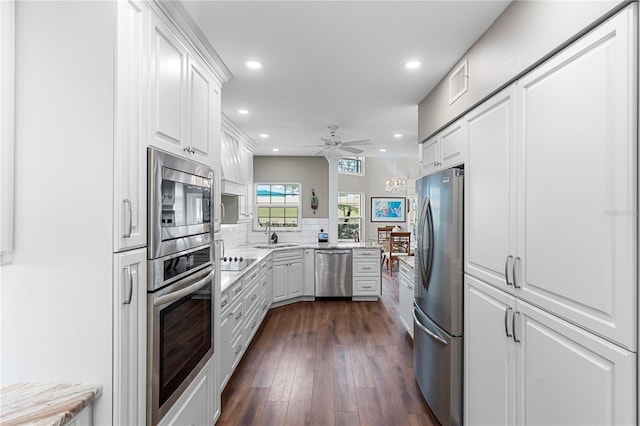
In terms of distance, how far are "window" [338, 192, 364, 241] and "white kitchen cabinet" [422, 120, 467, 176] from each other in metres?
6.67

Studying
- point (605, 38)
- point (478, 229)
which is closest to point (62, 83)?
point (605, 38)

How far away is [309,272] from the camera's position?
18.3 feet

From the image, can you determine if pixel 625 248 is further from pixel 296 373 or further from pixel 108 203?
pixel 296 373

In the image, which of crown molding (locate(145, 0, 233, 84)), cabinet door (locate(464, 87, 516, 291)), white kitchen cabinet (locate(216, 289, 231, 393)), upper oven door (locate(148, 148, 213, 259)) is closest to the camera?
upper oven door (locate(148, 148, 213, 259))

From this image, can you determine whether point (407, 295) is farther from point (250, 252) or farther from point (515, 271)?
point (515, 271)

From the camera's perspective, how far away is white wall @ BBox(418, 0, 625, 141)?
3.87ft

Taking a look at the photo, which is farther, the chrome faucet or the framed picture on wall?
the framed picture on wall

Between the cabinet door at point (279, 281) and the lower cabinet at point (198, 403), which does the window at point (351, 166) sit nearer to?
the cabinet door at point (279, 281)

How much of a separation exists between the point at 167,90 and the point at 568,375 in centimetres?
205

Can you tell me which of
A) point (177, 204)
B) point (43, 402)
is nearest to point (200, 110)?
point (177, 204)

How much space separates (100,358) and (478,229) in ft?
6.36

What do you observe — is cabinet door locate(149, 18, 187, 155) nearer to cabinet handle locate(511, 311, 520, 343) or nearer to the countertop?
the countertop

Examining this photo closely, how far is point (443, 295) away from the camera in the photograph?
2.29 metres

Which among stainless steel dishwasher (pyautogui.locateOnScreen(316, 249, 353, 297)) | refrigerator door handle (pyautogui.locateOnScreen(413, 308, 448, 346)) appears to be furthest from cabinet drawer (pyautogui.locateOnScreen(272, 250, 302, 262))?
refrigerator door handle (pyautogui.locateOnScreen(413, 308, 448, 346))
